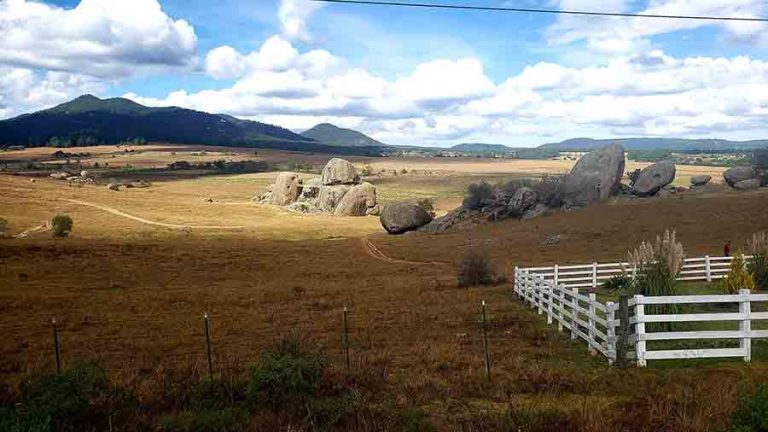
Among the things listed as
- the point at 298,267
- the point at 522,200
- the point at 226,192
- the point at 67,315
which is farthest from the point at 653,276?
the point at 226,192

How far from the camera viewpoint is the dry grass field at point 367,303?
904 cm

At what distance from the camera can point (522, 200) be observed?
202ft

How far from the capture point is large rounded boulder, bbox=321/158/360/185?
93.2m

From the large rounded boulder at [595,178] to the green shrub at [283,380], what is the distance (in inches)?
2161

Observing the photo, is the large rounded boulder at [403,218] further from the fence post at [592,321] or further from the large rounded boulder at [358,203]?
the fence post at [592,321]

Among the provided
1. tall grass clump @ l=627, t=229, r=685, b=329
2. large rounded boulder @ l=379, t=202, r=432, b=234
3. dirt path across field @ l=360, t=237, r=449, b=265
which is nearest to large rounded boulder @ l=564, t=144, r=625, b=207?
large rounded boulder @ l=379, t=202, r=432, b=234

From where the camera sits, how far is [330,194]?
90.1m

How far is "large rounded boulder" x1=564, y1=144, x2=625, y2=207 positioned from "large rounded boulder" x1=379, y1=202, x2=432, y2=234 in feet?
47.3

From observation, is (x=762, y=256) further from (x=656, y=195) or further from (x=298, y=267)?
(x=656, y=195)

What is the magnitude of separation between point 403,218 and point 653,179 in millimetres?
25380

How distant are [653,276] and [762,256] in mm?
8464

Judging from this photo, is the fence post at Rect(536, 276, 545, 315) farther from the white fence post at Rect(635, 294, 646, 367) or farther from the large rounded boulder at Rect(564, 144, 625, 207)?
the large rounded boulder at Rect(564, 144, 625, 207)

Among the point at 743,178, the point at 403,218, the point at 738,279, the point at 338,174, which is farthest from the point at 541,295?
the point at 338,174

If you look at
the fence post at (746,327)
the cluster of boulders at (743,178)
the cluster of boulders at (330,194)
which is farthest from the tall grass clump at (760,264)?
the cluster of boulders at (330,194)
